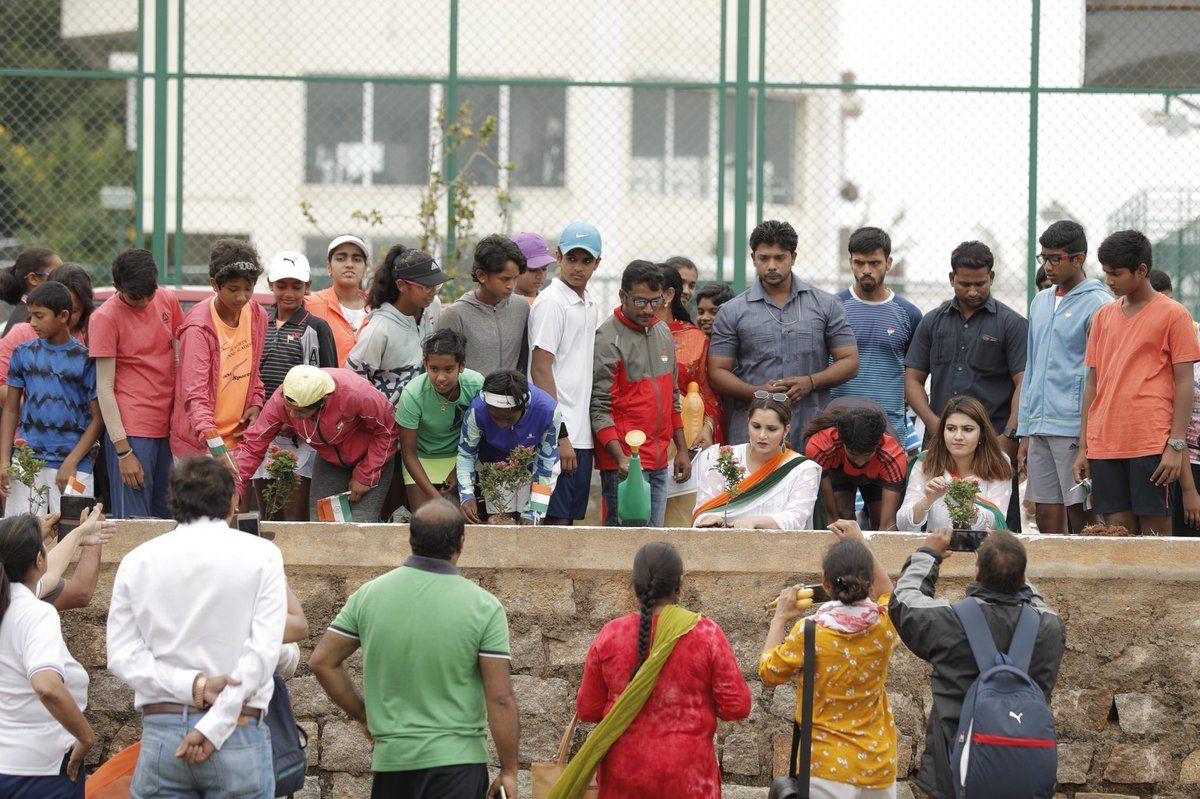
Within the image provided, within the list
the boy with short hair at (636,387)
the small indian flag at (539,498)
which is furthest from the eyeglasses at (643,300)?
the small indian flag at (539,498)

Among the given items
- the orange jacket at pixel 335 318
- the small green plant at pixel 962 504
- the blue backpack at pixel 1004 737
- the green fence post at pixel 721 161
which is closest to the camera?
the blue backpack at pixel 1004 737

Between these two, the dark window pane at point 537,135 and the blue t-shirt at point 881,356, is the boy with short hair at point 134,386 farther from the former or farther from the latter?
the dark window pane at point 537,135

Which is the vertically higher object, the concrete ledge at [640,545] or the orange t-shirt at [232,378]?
the orange t-shirt at [232,378]

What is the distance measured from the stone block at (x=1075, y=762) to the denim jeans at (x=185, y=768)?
3.83 m

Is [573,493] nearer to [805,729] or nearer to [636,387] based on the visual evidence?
[636,387]

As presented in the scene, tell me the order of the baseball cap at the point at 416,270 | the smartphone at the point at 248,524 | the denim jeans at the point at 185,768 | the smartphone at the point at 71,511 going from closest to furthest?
the denim jeans at the point at 185,768
the smartphone at the point at 248,524
the smartphone at the point at 71,511
the baseball cap at the point at 416,270

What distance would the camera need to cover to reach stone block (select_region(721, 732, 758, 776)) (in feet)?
23.3

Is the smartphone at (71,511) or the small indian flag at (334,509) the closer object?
the smartphone at (71,511)

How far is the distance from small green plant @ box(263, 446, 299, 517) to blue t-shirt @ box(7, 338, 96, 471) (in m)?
1.11

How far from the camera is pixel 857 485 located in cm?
771

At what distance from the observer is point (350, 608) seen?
5426mm

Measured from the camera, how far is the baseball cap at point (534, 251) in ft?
28.2

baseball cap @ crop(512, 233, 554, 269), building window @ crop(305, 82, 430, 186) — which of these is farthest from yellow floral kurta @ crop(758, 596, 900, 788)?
building window @ crop(305, 82, 430, 186)

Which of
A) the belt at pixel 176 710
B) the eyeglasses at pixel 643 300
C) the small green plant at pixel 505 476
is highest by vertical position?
the eyeglasses at pixel 643 300
